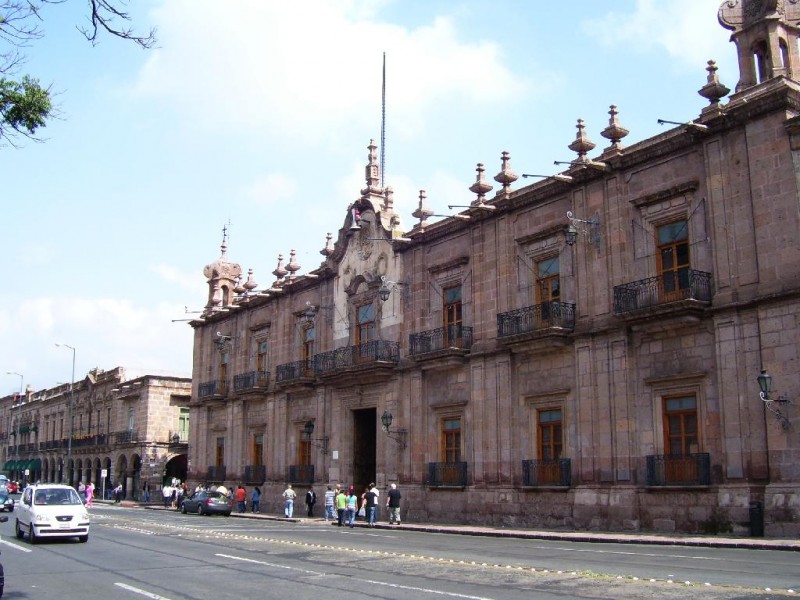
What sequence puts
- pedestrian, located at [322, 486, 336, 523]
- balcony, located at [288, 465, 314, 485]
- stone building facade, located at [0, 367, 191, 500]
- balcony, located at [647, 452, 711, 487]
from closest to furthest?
balcony, located at [647, 452, 711, 487]
pedestrian, located at [322, 486, 336, 523]
balcony, located at [288, 465, 314, 485]
stone building facade, located at [0, 367, 191, 500]

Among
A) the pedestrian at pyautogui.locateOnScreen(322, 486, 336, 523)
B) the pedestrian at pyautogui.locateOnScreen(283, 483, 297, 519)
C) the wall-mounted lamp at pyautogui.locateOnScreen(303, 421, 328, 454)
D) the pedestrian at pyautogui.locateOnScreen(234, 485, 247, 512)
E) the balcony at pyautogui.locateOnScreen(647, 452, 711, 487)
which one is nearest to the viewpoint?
the balcony at pyautogui.locateOnScreen(647, 452, 711, 487)

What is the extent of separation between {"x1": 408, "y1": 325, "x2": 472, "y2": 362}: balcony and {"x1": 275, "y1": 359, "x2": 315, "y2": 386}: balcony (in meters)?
7.16

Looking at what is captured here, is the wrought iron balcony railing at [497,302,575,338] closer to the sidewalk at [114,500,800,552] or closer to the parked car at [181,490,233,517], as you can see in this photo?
the sidewalk at [114,500,800,552]

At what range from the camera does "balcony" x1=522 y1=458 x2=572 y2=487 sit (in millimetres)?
24312

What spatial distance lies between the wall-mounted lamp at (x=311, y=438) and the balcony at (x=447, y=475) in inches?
283

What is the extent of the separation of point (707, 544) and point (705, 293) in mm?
6346

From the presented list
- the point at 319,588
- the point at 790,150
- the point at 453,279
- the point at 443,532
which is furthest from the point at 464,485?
the point at 319,588

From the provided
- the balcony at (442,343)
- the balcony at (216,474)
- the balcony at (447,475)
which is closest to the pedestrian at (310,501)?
the balcony at (447,475)

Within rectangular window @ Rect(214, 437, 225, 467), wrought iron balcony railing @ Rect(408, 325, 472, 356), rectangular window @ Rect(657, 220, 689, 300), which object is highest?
rectangular window @ Rect(657, 220, 689, 300)

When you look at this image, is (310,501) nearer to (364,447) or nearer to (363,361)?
(364,447)

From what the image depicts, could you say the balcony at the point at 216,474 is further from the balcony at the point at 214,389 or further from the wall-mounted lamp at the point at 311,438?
the wall-mounted lamp at the point at 311,438

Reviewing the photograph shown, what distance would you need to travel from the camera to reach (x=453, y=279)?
29891mm

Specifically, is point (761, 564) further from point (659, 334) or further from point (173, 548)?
point (173, 548)

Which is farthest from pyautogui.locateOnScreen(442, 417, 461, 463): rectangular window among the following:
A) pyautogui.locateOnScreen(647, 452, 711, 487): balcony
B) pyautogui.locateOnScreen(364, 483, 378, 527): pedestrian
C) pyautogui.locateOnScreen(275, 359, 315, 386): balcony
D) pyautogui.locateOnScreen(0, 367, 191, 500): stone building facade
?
pyautogui.locateOnScreen(0, 367, 191, 500): stone building facade
